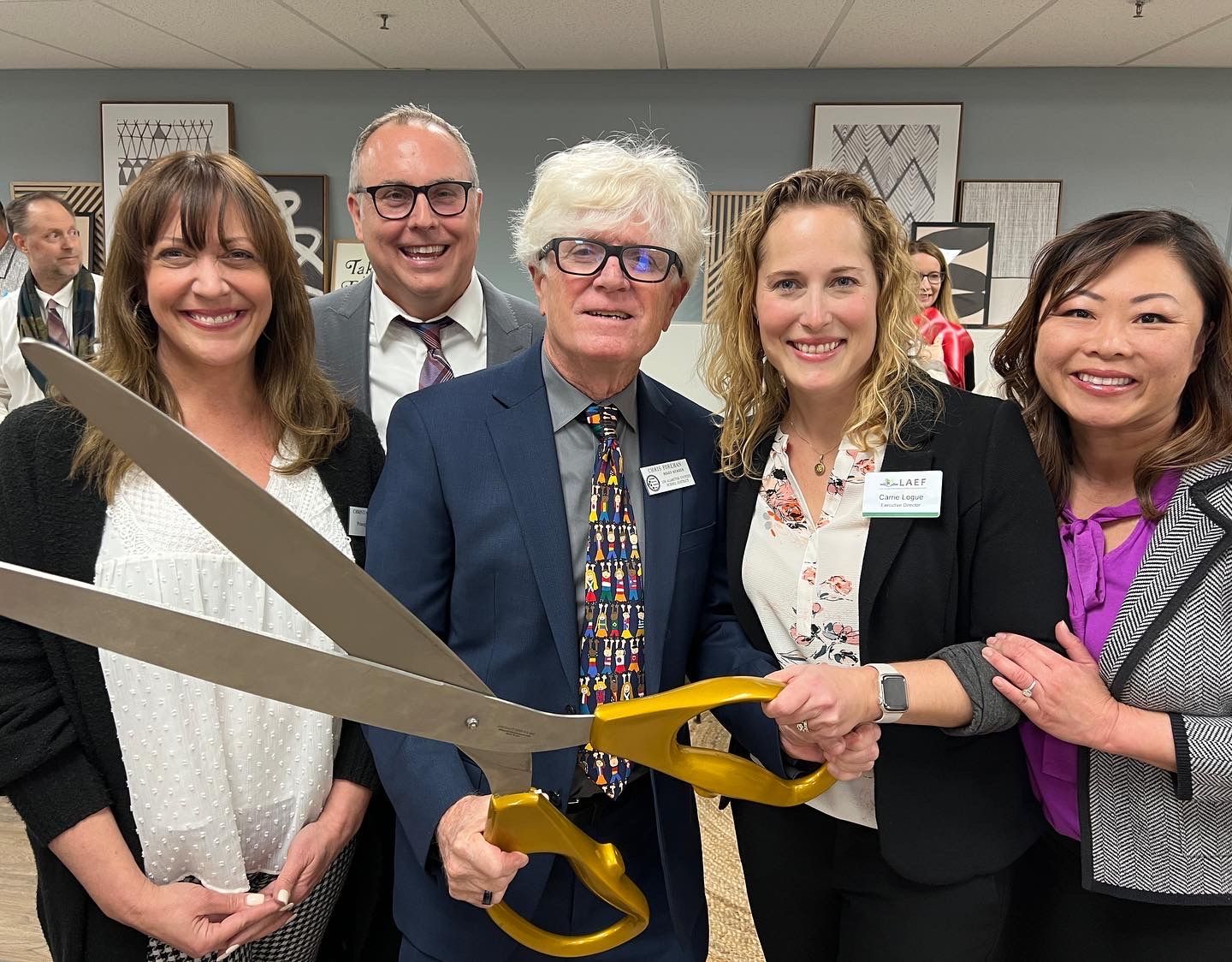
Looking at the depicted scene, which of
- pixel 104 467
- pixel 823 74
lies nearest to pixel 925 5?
pixel 823 74

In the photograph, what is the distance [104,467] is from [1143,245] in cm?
162

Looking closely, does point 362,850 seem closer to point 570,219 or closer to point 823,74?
point 570,219

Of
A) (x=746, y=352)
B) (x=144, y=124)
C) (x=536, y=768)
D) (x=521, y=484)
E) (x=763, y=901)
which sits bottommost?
(x=763, y=901)

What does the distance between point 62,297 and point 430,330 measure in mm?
3092

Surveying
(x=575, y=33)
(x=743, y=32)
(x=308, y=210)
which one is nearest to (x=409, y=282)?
(x=575, y=33)

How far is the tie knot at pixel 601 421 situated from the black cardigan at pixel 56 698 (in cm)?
75

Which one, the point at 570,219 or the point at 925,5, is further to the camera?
the point at 925,5

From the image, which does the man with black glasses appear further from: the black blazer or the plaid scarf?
the plaid scarf

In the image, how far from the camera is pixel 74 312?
424 cm

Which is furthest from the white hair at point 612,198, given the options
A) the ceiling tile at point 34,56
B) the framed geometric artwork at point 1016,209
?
the ceiling tile at point 34,56

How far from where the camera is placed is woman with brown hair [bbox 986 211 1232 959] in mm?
1212

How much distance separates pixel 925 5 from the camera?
455cm

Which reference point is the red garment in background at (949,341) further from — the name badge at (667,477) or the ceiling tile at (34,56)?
the ceiling tile at (34,56)

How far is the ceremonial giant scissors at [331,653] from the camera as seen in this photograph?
0.70m
